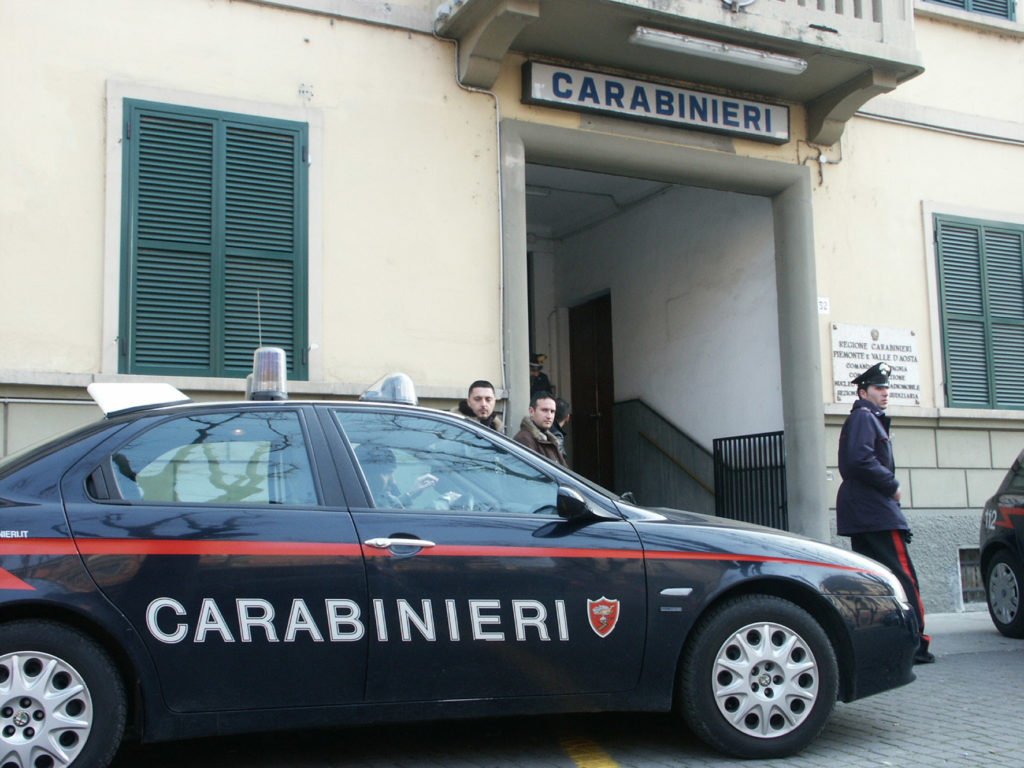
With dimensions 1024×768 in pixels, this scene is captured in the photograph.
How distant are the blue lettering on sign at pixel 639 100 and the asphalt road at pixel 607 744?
5.35 meters

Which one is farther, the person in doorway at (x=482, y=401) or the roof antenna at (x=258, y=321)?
the roof antenna at (x=258, y=321)

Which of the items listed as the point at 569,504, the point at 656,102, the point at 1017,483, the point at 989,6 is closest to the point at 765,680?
the point at 569,504

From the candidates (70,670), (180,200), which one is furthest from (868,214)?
(70,670)

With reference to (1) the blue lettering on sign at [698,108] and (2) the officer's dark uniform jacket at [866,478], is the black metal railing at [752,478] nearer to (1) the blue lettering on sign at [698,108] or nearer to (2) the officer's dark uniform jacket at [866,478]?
(2) the officer's dark uniform jacket at [866,478]

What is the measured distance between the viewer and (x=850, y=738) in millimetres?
4965

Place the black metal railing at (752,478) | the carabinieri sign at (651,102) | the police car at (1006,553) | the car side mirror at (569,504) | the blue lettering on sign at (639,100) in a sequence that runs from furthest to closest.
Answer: the black metal railing at (752,478) < the blue lettering on sign at (639,100) < the carabinieri sign at (651,102) < the police car at (1006,553) < the car side mirror at (569,504)

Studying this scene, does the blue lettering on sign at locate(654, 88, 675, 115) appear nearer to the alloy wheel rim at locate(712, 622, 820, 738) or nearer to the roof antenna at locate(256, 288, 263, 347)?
the roof antenna at locate(256, 288, 263, 347)

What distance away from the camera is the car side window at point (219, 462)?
4.16m

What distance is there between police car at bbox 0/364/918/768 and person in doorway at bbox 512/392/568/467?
2.47 m

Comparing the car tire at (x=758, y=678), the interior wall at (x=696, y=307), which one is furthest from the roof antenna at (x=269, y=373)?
the interior wall at (x=696, y=307)

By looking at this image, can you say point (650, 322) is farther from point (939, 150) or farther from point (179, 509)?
point (179, 509)

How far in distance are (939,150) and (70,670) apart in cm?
965

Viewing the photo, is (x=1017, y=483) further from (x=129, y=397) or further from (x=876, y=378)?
(x=129, y=397)

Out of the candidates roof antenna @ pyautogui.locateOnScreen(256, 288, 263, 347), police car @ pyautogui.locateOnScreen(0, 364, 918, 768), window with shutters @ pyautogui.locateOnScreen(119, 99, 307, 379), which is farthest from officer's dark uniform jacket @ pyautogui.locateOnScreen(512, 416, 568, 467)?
police car @ pyautogui.locateOnScreen(0, 364, 918, 768)
